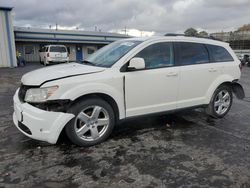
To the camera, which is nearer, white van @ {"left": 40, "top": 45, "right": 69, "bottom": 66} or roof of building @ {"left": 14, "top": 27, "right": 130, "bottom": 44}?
white van @ {"left": 40, "top": 45, "right": 69, "bottom": 66}

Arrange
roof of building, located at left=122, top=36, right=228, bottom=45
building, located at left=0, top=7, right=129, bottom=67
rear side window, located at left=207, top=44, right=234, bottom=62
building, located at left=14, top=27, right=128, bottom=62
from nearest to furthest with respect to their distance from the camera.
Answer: roof of building, located at left=122, top=36, right=228, bottom=45 → rear side window, located at left=207, top=44, right=234, bottom=62 → building, located at left=0, top=7, right=129, bottom=67 → building, located at left=14, top=27, right=128, bottom=62

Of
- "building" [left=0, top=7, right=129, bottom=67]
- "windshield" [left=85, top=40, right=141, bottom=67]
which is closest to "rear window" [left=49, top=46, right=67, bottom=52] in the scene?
"building" [left=0, top=7, right=129, bottom=67]

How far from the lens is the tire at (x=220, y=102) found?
193 inches

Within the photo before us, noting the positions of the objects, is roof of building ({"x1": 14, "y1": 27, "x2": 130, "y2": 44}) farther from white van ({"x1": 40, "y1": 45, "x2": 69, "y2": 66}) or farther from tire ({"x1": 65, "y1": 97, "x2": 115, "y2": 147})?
tire ({"x1": 65, "y1": 97, "x2": 115, "y2": 147})

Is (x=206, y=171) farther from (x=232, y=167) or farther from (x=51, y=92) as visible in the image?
(x=51, y=92)

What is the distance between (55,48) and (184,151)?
60.3ft

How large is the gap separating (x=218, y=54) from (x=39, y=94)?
154 inches

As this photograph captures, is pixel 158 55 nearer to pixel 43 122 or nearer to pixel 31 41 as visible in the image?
pixel 43 122

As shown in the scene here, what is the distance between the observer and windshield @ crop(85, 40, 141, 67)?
3.84 m

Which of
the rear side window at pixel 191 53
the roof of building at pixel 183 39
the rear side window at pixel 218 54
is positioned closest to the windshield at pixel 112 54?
the roof of building at pixel 183 39

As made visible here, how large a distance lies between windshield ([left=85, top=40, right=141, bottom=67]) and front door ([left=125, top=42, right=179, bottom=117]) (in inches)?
11.5

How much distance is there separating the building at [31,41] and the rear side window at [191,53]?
18960 millimetres

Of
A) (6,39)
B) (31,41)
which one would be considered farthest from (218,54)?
(31,41)

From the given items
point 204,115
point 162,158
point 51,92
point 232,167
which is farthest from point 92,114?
point 204,115
